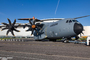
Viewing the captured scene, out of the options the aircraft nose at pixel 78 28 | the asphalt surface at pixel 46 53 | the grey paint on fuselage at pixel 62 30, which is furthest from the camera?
the grey paint on fuselage at pixel 62 30

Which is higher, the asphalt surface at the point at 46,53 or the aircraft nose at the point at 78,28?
the aircraft nose at the point at 78,28

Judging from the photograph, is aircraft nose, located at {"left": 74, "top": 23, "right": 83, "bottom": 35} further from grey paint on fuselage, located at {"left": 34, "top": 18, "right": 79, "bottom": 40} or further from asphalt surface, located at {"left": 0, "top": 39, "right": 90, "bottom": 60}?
asphalt surface, located at {"left": 0, "top": 39, "right": 90, "bottom": 60}

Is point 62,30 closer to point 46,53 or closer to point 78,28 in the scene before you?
point 78,28

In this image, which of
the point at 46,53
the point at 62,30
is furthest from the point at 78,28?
the point at 46,53

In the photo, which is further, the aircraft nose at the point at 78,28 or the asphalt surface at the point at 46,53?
the aircraft nose at the point at 78,28

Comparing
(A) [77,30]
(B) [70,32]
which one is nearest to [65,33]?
(B) [70,32]

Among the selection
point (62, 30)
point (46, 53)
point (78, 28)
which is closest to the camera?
point (46, 53)

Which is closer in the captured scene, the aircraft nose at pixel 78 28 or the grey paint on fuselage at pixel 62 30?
the aircraft nose at pixel 78 28

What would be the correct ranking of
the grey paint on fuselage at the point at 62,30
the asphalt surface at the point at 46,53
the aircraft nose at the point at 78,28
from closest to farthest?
the asphalt surface at the point at 46,53 < the aircraft nose at the point at 78,28 < the grey paint on fuselage at the point at 62,30

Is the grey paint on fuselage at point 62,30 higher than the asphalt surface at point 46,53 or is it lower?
higher

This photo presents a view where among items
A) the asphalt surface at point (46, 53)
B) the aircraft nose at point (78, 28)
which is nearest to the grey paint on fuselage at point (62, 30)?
the aircraft nose at point (78, 28)

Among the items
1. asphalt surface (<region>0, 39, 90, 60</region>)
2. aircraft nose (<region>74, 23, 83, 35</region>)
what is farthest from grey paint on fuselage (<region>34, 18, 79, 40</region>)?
asphalt surface (<region>0, 39, 90, 60</region>)

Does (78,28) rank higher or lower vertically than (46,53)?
higher

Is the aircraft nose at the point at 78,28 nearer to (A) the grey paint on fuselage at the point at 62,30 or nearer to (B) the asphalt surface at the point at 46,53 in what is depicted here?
(A) the grey paint on fuselage at the point at 62,30
